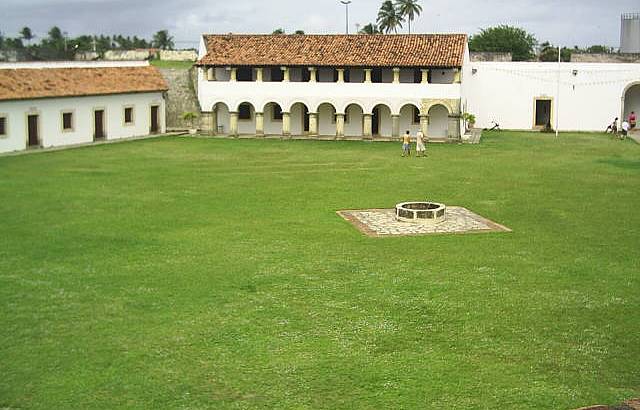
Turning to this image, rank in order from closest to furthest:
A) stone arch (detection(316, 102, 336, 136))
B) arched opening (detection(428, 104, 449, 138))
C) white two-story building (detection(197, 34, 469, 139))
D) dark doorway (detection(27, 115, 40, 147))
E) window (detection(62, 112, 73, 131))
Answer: dark doorway (detection(27, 115, 40, 147)) → window (detection(62, 112, 73, 131)) → white two-story building (detection(197, 34, 469, 139)) → arched opening (detection(428, 104, 449, 138)) → stone arch (detection(316, 102, 336, 136))

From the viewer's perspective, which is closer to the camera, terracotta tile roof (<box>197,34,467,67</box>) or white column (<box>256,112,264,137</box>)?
terracotta tile roof (<box>197,34,467,67</box>)

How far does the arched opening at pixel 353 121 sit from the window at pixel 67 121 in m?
13.2

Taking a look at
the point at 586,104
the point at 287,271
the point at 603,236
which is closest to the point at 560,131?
the point at 586,104

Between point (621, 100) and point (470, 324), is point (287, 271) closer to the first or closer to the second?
point (470, 324)

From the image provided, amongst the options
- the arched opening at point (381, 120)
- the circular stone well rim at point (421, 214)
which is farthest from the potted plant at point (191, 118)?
the circular stone well rim at point (421, 214)

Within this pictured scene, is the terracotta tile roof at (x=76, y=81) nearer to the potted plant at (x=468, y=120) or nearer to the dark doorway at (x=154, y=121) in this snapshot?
the dark doorway at (x=154, y=121)

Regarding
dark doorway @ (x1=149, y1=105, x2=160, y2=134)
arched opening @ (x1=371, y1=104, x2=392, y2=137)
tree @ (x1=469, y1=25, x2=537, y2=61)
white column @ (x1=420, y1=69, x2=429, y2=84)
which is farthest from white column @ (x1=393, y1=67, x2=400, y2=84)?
tree @ (x1=469, y1=25, x2=537, y2=61)

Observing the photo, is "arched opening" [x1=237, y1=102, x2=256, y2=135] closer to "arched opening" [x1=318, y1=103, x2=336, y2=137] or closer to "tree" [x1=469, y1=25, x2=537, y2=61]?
"arched opening" [x1=318, y1=103, x2=336, y2=137]

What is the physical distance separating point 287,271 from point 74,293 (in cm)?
349

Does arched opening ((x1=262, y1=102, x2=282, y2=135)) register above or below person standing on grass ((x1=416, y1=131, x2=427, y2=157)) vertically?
above

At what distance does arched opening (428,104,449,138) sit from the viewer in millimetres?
38938

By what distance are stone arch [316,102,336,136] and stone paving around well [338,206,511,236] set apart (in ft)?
71.4

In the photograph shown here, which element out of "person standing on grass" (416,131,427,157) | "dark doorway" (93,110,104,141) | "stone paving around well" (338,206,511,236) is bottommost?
"stone paving around well" (338,206,511,236)

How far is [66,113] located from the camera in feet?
115
